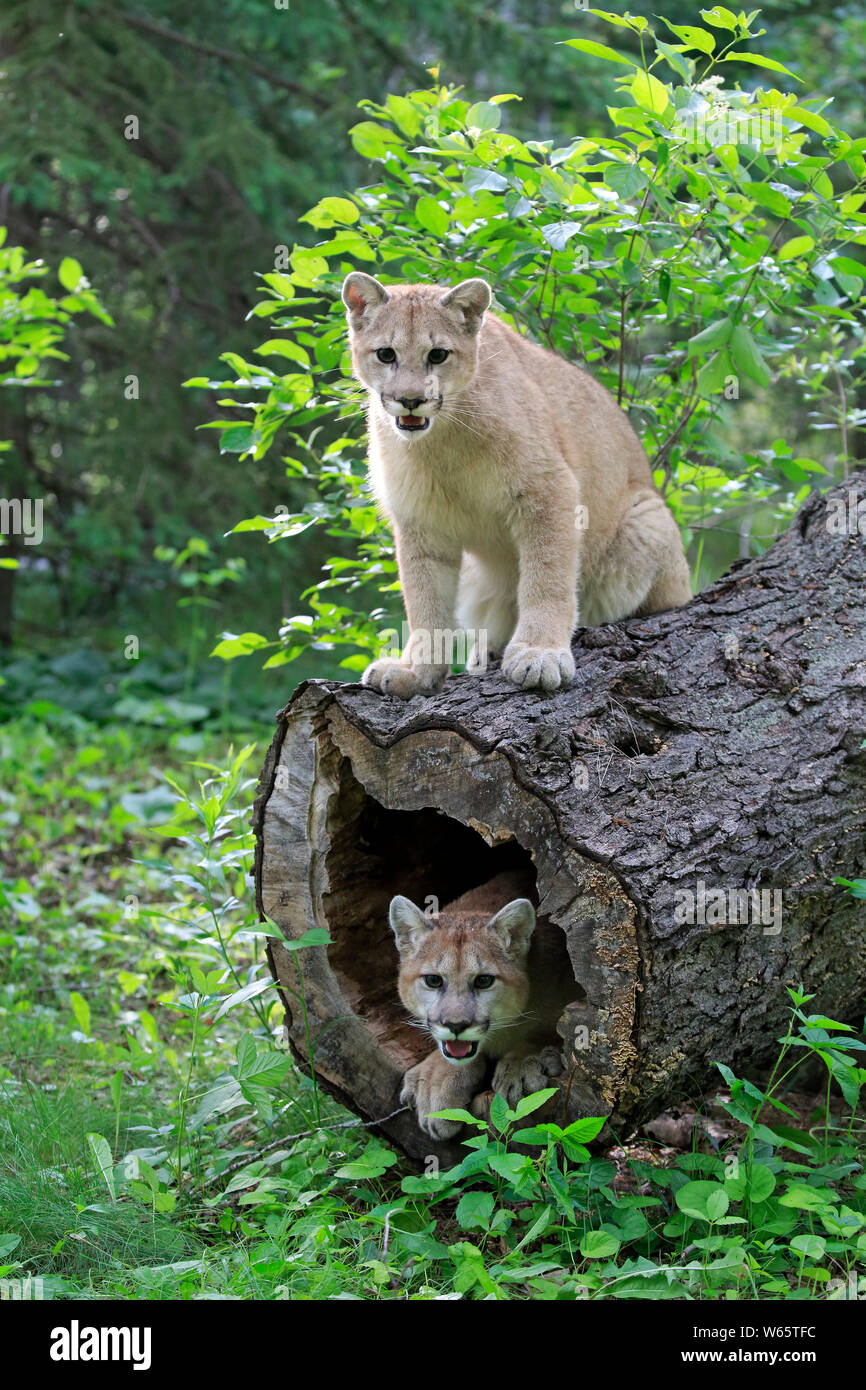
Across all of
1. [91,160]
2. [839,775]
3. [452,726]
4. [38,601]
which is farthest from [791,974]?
[38,601]

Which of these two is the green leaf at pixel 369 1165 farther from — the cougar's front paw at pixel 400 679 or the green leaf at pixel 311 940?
the cougar's front paw at pixel 400 679

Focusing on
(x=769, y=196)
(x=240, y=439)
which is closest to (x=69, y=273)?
(x=240, y=439)

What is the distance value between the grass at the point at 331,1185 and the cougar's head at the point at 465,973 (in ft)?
1.00

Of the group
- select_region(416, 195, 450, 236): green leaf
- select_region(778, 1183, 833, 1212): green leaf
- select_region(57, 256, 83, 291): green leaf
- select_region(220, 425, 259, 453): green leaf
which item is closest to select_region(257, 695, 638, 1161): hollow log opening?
select_region(778, 1183, 833, 1212): green leaf

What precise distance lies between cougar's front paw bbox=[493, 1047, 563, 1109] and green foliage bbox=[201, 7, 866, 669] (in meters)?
1.93

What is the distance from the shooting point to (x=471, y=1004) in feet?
12.7

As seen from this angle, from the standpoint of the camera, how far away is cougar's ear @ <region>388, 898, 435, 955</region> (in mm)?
4031

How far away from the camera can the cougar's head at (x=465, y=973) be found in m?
3.84

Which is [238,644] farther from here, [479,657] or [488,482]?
[488,482]

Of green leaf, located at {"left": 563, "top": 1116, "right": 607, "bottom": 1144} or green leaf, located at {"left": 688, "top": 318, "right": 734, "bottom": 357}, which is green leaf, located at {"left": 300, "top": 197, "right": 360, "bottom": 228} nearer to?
green leaf, located at {"left": 688, "top": 318, "right": 734, "bottom": 357}

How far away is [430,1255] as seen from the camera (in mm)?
3410

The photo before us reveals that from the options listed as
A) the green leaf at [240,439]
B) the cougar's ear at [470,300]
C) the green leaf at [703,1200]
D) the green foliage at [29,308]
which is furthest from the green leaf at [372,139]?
the green leaf at [703,1200]

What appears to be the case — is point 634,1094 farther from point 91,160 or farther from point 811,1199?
point 91,160

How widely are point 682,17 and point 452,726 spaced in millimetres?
11168
